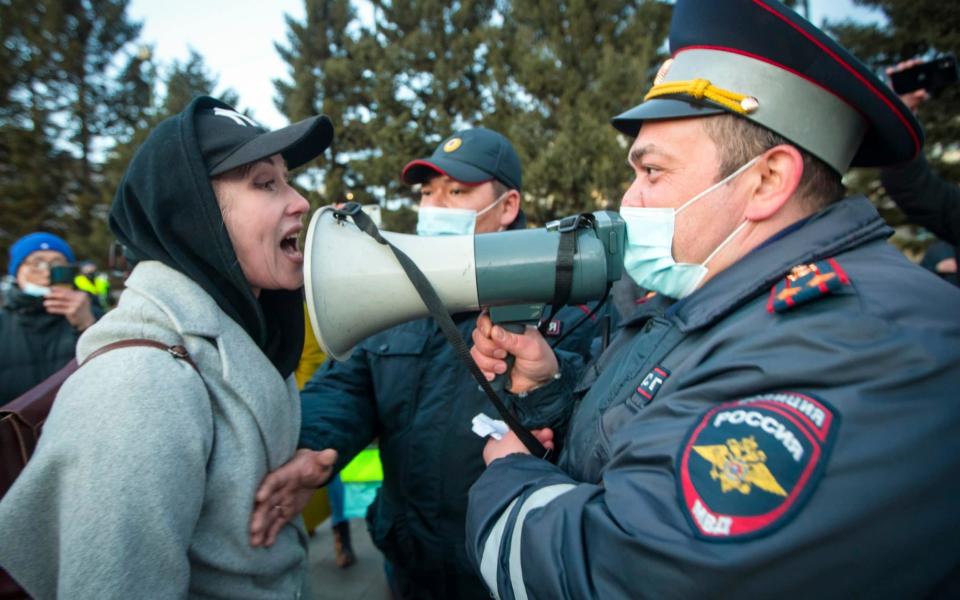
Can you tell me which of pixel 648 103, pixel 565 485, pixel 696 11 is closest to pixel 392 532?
pixel 565 485

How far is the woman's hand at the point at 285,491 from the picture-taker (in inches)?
52.1

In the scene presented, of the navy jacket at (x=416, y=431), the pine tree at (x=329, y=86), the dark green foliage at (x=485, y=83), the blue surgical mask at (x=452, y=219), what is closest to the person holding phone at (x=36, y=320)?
the navy jacket at (x=416, y=431)

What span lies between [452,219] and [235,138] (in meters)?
1.31

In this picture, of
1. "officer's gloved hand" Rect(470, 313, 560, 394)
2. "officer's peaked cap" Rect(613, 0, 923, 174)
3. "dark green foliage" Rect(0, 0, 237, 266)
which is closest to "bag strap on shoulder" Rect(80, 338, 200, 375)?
"officer's gloved hand" Rect(470, 313, 560, 394)

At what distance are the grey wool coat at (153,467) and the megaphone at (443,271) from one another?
28cm

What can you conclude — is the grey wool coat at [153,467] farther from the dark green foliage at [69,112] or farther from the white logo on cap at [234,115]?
the dark green foliage at [69,112]

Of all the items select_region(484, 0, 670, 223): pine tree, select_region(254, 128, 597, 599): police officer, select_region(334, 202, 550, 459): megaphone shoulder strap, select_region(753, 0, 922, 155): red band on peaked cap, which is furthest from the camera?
select_region(484, 0, 670, 223): pine tree

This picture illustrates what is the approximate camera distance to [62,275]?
3.62 meters

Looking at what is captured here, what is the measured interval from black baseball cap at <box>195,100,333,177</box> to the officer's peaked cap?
38.3 inches

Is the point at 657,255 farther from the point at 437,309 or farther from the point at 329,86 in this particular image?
the point at 329,86

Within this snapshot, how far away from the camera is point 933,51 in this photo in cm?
Result: 475

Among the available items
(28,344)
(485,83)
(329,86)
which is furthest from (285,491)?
(329,86)

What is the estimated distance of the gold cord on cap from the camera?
1227 millimetres

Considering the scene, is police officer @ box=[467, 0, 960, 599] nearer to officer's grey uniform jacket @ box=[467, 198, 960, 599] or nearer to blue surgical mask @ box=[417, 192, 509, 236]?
officer's grey uniform jacket @ box=[467, 198, 960, 599]
